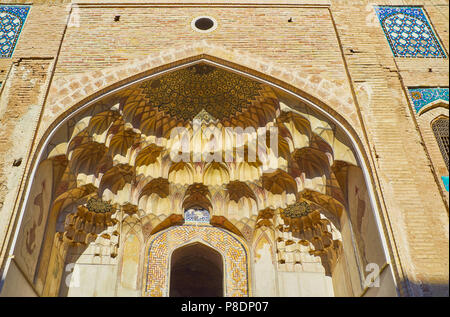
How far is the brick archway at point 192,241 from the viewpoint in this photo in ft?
20.6

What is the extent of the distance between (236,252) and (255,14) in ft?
11.5

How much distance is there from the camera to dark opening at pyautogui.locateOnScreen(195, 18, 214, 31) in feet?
20.9

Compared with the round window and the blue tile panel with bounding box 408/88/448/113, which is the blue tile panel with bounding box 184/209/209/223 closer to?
the round window

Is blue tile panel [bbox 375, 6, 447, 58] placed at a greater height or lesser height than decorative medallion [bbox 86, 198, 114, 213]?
greater

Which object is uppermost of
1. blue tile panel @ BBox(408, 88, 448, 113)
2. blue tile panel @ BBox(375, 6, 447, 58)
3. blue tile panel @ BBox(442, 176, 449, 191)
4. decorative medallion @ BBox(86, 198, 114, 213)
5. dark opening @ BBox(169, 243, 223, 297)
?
blue tile panel @ BBox(375, 6, 447, 58)

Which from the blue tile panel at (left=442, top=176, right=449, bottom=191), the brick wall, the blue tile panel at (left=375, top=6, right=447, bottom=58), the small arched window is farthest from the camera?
the blue tile panel at (left=375, top=6, right=447, bottom=58)

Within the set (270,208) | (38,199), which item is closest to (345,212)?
(270,208)

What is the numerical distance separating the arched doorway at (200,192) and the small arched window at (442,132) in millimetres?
1041

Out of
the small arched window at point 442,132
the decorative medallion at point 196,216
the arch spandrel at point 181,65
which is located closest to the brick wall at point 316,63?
the arch spandrel at point 181,65

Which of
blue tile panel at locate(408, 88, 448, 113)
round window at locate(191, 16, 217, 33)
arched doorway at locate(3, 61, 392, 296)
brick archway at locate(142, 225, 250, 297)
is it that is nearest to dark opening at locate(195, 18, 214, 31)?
round window at locate(191, 16, 217, 33)

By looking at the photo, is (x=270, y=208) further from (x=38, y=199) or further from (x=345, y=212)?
(x=38, y=199)

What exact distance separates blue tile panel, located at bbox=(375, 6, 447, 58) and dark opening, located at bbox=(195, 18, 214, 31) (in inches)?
97.7
